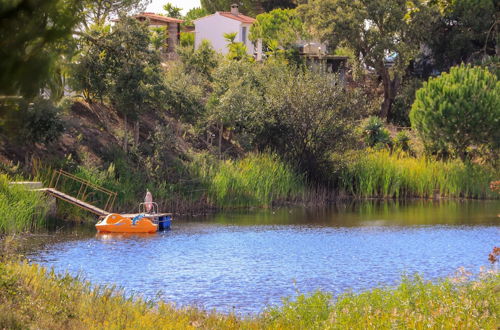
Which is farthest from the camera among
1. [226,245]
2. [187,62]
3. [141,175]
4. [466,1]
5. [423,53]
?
[423,53]

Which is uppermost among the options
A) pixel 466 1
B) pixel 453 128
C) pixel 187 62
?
pixel 466 1

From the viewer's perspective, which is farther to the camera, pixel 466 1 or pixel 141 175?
pixel 466 1

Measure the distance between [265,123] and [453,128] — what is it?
38.5ft

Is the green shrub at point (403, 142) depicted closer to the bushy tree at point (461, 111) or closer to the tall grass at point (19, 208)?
the bushy tree at point (461, 111)

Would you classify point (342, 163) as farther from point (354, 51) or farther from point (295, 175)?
point (354, 51)

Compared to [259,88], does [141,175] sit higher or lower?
lower

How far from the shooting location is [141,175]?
42750 millimetres

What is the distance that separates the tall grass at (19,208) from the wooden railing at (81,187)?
285 centimetres

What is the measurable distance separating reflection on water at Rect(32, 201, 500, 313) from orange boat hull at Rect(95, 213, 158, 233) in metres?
0.38

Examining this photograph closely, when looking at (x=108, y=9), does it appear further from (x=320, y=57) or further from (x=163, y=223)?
(x=320, y=57)

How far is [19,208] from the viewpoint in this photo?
105 feet

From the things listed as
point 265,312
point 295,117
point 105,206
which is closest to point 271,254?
point 105,206

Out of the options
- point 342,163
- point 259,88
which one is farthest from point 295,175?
point 259,88

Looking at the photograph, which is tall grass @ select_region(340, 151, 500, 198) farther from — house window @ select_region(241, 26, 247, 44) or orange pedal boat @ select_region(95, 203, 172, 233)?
house window @ select_region(241, 26, 247, 44)
